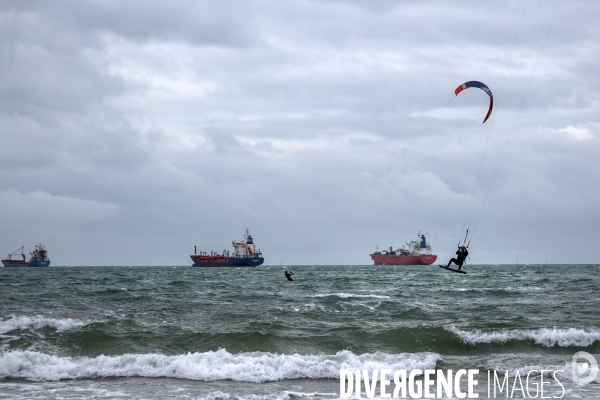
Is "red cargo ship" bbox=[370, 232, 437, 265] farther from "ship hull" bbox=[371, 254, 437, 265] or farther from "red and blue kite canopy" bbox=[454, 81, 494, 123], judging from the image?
"red and blue kite canopy" bbox=[454, 81, 494, 123]

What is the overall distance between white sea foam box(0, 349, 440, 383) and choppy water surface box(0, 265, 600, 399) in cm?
3

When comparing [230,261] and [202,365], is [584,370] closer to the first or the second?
[202,365]

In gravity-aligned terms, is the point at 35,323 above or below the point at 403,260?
below

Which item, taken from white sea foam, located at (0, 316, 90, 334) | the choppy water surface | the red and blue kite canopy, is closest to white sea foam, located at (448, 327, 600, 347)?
the choppy water surface

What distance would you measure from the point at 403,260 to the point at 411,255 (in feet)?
8.81

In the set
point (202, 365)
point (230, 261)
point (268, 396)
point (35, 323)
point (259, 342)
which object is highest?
point (230, 261)

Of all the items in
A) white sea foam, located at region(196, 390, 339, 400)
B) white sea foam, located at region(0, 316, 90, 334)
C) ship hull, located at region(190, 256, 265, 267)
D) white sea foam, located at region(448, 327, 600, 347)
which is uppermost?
ship hull, located at region(190, 256, 265, 267)

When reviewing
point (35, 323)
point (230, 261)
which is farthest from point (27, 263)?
point (35, 323)

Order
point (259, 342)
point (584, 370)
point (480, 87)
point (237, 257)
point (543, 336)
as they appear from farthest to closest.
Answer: point (237, 257), point (480, 87), point (543, 336), point (259, 342), point (584, 370)

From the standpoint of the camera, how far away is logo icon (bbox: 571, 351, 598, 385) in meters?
13.4

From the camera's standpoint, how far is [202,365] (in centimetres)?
1470

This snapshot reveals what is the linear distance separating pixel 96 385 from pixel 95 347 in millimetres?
4325

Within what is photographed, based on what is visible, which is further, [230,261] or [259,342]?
[230,261]

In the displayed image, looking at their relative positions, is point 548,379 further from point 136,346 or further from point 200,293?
point 200,293
